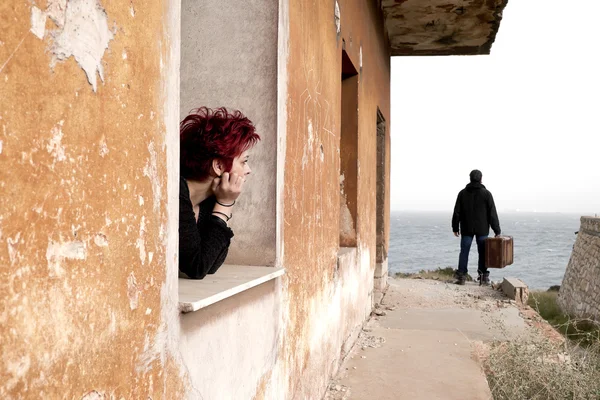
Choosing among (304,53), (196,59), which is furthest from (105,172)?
(304,53)

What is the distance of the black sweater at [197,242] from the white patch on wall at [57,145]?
3.53ft

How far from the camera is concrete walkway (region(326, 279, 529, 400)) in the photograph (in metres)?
4.48

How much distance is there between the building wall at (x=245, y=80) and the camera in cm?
269

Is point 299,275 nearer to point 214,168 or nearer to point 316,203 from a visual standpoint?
point 316,203

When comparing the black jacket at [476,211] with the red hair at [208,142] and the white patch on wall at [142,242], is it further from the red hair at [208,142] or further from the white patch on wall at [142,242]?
the white patch on wall at [142,242]

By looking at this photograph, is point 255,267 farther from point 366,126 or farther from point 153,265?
point 366,126

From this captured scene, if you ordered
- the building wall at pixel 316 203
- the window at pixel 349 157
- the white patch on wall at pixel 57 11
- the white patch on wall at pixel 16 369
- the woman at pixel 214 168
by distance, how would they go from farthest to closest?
1. the window at pixel 349 157
2. the building wall at pixel 316 203
3. the woman at pixel 214 168
4. the white patch on wall at pixel 57 11
5. the white patch on wall at pixel 16 369

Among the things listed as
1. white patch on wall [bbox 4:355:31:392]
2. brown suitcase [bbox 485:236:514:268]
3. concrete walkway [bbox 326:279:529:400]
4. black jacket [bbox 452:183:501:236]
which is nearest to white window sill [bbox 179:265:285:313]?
white patch on wall [bbox 4:355:31:392]

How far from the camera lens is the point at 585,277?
43.2 ft

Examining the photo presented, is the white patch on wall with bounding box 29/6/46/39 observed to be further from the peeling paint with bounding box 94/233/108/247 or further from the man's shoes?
the man's shoes

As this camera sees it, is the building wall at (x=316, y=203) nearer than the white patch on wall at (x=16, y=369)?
No

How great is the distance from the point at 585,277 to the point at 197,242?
12990 mm

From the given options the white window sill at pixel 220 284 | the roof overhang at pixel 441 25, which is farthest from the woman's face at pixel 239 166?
the roof overhang at pixel 441 25

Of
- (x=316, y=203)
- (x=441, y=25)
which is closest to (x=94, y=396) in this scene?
(x=316, y=203)
